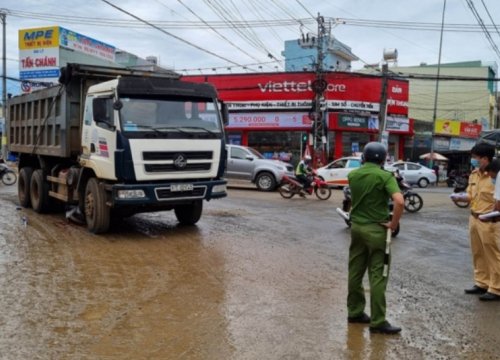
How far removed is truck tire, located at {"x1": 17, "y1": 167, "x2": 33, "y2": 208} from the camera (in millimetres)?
12988

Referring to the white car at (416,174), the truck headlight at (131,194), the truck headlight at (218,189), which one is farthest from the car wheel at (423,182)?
the truck headlight at (131,194)

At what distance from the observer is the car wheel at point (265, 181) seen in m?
20.8

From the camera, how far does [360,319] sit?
16.8 feet

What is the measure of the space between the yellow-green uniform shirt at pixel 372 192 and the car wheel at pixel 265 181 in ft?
51.9

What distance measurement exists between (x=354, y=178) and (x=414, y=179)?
85.9ft

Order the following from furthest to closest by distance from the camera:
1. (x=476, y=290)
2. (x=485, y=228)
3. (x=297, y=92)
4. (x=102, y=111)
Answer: (x=297, y=92) < (x=102, y=111) < (x=476, y=290) < (x=485, y=228)

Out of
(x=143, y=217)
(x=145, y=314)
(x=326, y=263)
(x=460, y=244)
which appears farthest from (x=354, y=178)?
(x=143, y=217)

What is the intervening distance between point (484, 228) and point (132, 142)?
5.46 m

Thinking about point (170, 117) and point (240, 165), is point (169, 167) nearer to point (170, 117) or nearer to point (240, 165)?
A: point (170, 117)

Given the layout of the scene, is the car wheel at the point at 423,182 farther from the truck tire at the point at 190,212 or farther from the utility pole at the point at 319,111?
the truck tire at the point at 190,212

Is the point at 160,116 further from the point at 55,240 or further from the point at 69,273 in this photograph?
the point at 69,273

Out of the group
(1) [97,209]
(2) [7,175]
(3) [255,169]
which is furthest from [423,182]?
(1) [97,209]

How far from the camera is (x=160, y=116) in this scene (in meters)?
9.21

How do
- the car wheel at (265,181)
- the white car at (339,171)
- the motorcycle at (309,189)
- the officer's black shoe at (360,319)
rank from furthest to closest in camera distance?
the white car at (339,171) → the car wheel at (265,181) → the motorcycle at (309,189) → the officer's black shoe at (360,319)
